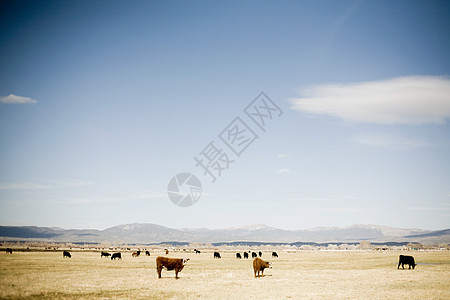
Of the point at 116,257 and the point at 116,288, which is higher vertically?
the point at 116,288

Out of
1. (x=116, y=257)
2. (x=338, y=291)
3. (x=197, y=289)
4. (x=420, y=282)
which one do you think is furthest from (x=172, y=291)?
(x=116, y=257)

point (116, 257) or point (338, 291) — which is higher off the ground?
point (338, 291)

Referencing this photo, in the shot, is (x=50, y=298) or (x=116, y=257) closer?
(x=50, y=298)

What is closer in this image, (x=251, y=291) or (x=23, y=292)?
(x=23, y=292)

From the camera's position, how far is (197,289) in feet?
70.1

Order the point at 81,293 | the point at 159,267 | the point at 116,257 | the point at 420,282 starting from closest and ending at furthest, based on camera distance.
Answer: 1. the point at 81,293
2. the point at 420,282
3. the point at 159,267
4. the point at 116,257

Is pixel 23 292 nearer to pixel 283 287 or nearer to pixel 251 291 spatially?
pixel 251 291

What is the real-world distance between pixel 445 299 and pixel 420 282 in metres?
7.96

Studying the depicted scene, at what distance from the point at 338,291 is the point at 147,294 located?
1220cm

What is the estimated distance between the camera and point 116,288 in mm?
21250

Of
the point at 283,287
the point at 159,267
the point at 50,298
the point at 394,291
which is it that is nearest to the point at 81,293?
the point at 50,298

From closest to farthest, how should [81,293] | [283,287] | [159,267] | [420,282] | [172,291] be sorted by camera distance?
[81,293], [172,291], [283,287], [420,282], [159,267]

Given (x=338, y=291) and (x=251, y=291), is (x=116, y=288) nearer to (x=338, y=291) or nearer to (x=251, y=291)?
(x=251, y=291)

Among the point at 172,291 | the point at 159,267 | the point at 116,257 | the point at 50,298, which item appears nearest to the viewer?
the point at 50,298
